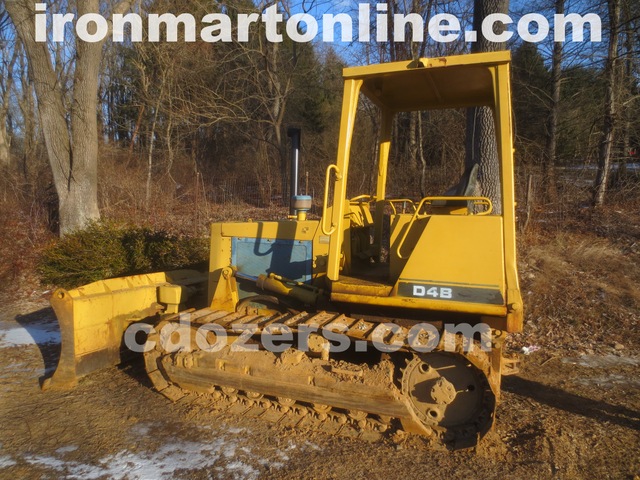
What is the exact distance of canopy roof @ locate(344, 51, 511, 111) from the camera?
3492 millimetres

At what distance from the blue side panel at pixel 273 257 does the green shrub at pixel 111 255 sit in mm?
3447

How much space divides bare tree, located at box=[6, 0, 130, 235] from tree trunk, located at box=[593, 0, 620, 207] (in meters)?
10.9

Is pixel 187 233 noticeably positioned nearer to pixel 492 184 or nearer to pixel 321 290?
pixel 492 184

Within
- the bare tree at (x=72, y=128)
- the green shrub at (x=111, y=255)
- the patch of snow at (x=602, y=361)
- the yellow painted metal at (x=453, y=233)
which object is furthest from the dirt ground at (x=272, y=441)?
the bare tree at (x=72, y=128)

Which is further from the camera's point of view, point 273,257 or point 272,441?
point 273,257

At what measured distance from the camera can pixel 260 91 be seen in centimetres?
1869

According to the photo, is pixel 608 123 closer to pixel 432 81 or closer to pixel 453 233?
pixel 432 81

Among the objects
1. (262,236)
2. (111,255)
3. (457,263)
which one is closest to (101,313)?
(262,236)

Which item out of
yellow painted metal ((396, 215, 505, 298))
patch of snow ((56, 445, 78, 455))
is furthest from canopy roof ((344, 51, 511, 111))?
patch of snow ((56, 445, 78, 455))

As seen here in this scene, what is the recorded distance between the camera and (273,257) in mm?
4844

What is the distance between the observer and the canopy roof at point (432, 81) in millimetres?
3492

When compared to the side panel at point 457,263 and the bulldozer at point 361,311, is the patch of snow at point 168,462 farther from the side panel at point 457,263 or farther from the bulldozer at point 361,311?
the side panel at point 457,263

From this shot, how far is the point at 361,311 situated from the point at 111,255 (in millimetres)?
5624

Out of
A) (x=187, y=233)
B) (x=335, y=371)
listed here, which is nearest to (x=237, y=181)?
(x=187, y=233)
